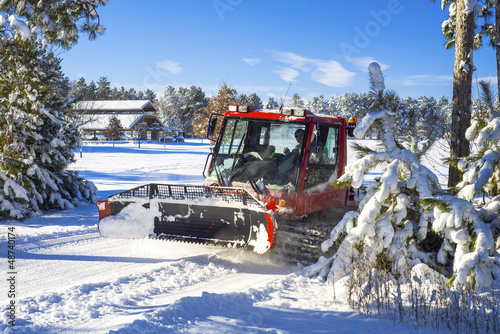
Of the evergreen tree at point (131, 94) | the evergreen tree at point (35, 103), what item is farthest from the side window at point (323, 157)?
the evergreen tree at point (131, 94)

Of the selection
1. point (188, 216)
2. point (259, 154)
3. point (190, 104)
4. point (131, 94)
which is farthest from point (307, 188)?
point (131, 94)

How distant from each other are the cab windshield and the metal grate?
2.16ft

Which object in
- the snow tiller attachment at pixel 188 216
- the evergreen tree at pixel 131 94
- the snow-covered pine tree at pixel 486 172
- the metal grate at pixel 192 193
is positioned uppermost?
the evergreen tree at pixel 131 94

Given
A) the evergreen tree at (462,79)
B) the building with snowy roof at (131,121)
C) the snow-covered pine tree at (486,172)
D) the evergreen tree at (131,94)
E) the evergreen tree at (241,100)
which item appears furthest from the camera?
the evergreen tree at (131,94)

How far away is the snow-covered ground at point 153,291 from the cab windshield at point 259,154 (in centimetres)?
130

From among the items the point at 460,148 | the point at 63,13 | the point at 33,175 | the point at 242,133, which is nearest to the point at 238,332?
the point at 242,133

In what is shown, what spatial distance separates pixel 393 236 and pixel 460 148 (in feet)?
15.0

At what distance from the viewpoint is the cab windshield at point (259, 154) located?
705cm

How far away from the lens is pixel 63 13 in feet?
36.5

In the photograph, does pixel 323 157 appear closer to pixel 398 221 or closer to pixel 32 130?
pixel 398 221

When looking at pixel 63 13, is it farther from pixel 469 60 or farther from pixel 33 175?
pixel 469 60

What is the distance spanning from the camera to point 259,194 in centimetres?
687

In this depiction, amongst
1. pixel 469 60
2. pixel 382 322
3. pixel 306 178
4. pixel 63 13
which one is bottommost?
pixel 382 322

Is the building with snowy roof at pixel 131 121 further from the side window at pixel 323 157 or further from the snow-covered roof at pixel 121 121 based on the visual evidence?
the side window at pixel 323 157
